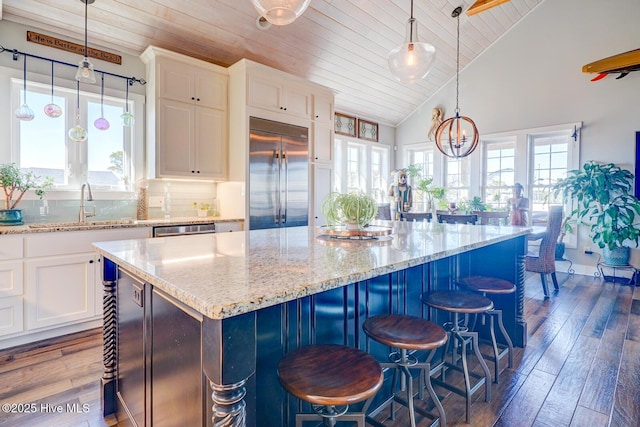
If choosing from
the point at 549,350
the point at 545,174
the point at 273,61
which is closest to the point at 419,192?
the point at 545,174

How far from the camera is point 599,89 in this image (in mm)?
4941

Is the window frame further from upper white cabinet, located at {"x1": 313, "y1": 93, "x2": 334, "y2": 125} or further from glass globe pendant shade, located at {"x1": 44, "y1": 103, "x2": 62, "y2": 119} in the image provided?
upper white cabinet, located at {"x1": 313, "y1": 93, "x2": 334, "y2": 125}

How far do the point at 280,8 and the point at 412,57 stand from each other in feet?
4.61

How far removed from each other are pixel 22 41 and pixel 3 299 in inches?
91.7

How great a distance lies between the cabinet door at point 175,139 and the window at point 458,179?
5011 mm

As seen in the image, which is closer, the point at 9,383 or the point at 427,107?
the point at 9,383

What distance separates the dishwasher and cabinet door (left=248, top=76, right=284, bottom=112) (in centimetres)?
153

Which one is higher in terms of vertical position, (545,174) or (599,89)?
(599,89)

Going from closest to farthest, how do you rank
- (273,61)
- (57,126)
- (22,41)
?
(22,41) < (57,126) < (273,61)

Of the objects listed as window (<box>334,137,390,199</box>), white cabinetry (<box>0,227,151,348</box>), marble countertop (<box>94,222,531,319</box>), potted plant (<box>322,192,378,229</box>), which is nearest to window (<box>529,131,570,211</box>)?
window (<box>334,137,390,199</box>)

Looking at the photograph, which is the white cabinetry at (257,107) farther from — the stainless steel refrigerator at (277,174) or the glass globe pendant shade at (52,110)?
the glass globe pendant shade at (52,110)

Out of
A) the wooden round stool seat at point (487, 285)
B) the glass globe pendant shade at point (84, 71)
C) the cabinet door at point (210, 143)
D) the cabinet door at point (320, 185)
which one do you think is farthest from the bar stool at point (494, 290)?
the glass globe pendant shade at point (84, 71)

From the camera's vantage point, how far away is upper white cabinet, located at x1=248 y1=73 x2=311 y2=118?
12.9ft

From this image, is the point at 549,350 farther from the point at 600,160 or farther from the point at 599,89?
the point at 599,89
